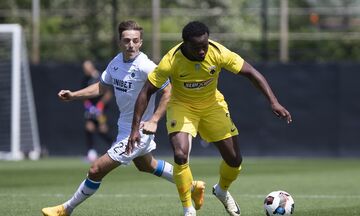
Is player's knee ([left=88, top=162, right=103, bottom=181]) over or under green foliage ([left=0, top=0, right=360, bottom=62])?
over

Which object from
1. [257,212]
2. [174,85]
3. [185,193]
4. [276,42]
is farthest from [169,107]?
[276,42]

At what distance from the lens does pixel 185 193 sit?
10609 millimetres

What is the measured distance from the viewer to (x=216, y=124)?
11.0 m

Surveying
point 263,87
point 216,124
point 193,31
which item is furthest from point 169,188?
point 193,31

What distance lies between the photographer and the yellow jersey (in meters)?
10.7

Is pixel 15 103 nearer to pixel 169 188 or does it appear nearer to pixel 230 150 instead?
pixel 169 188

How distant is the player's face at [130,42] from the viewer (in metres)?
11.2

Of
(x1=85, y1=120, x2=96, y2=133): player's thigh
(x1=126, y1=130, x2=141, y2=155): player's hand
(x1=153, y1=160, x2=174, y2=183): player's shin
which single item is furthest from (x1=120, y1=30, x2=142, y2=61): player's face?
(x1=85, y1=120, x2=96, y2=133): player's thigh

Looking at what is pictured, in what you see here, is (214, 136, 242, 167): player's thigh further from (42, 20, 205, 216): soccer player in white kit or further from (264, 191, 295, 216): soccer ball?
(42, 20, 205, 216): soccer player in white kit

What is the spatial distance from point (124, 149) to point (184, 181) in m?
0.90

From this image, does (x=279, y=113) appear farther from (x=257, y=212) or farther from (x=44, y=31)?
(x=44, y=31)

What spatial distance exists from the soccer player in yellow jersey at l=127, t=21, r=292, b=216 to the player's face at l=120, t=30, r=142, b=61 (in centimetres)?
61

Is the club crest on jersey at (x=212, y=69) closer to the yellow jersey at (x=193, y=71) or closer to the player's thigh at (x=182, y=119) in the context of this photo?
the yellow jersey at (x=193, y=71)

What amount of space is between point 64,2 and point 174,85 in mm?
17930
